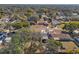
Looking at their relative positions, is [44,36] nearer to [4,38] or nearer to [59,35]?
[59,35]

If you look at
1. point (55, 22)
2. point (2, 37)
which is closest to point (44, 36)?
point (55, 22)

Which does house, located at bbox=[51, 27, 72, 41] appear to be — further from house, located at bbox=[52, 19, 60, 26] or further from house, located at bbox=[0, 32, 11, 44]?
house, located at bbox=[0, 32, 11, 44]

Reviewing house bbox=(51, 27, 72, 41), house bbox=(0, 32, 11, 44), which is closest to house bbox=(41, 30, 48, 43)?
house bbox=(51, 27, 72, 41)

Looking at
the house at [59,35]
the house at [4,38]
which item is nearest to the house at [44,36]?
the house at [59,35]

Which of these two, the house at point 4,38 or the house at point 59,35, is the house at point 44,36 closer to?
the house at point 59,35

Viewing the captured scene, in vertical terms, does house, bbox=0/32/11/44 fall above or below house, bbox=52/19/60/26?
below

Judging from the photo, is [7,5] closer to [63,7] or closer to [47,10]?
[47,10]

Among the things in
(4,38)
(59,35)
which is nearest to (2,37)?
(4,38)

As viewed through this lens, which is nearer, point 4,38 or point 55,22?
point 4,38

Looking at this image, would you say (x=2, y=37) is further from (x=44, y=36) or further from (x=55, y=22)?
(x=55, y=22)
